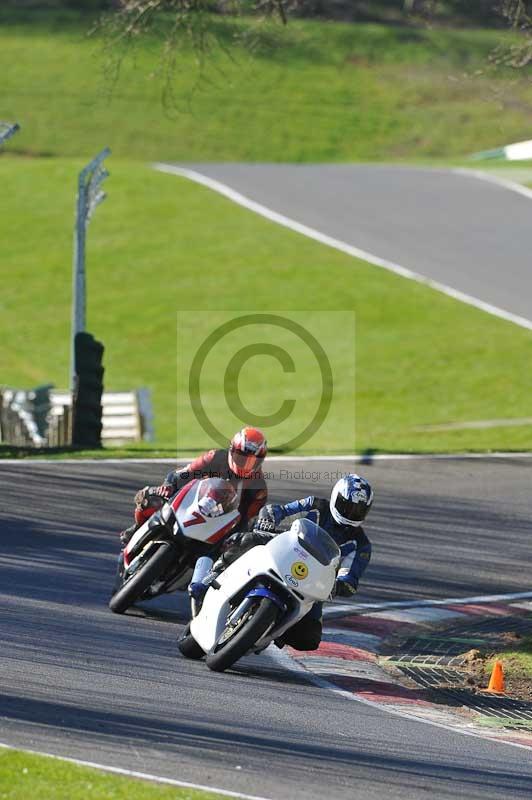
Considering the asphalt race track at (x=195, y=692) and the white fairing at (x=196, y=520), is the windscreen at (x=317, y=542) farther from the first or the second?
the white fairing at (x=196, y=520)

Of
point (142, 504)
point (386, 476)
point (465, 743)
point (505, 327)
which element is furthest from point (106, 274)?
point (465, 743)

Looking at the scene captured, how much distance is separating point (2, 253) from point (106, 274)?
4.08 m

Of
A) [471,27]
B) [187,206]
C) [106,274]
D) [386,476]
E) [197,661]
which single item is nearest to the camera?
[197,661]

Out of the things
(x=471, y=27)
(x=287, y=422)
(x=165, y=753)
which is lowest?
(x=287, y=422)

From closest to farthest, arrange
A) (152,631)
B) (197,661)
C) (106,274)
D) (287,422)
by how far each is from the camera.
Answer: (197,661)
(152,631)
(287,422)
(106,274)

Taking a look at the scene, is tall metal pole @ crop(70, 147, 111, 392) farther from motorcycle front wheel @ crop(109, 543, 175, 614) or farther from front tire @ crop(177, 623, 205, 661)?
front tire @ crop(177, 623, 205, 661)

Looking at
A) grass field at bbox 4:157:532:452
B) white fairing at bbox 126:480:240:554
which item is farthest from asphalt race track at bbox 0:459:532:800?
grass field at bbox 4:157:532:452

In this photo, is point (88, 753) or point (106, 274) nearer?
point (88, 753)

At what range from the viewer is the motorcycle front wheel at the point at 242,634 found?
29.8 feet

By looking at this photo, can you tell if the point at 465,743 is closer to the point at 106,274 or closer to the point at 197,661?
the point at 197,661

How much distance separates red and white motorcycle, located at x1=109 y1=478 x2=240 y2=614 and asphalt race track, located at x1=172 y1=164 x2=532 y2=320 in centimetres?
2282

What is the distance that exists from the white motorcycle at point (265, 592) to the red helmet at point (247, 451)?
110 centimetres

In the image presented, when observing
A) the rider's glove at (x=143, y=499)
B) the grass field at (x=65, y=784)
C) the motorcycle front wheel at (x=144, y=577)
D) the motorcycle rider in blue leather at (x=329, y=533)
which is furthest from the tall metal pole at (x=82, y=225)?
the grass field at (x=65, y=784)

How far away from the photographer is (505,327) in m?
31.0
